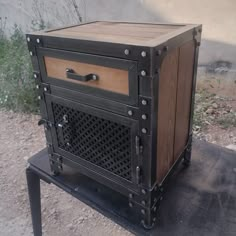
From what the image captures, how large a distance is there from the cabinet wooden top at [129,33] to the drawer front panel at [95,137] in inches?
8.0

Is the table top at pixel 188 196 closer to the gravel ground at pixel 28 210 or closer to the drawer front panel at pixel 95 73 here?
the drawer front panel at pixel 95 73

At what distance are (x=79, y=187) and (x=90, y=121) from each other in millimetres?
285

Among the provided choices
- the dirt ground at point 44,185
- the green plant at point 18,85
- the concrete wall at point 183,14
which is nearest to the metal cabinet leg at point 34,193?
the dirt ground at point 44,185

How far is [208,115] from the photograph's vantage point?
2420 millimetres

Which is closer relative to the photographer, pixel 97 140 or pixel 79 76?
pixel 79 76

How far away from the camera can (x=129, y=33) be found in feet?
2.67

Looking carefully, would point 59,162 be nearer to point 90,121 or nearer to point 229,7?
point 90,121

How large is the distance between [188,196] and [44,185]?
1.27 m

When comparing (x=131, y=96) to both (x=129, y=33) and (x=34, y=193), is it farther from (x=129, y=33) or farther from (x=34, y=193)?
(x=34, y=193)

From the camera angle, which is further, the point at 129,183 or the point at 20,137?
the point at 20,137

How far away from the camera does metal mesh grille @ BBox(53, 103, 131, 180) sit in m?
0.80

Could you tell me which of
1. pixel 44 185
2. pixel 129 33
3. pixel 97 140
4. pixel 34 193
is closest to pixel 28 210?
pixel 44 185

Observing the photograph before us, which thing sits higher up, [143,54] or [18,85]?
[143,54]

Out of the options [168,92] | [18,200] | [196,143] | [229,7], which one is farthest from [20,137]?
[229,7]
